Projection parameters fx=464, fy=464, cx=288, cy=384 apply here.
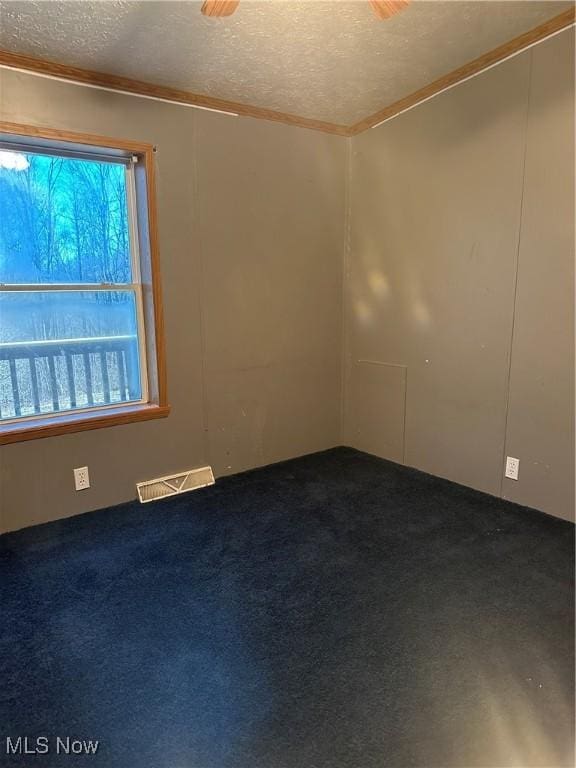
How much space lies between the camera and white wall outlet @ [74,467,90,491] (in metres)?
2.70

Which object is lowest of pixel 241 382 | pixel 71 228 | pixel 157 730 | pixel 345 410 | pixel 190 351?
pixel 157 730

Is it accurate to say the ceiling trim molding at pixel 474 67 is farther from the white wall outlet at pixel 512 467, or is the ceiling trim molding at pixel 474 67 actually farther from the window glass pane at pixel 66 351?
the white wall outlet at pixel 512 467

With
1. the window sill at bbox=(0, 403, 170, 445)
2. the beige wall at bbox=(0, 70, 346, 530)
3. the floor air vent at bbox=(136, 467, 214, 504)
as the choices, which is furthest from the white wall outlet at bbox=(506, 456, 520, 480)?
the window sill at bbox=(0, 403, 170, 445)

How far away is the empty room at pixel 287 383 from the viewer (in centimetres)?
148

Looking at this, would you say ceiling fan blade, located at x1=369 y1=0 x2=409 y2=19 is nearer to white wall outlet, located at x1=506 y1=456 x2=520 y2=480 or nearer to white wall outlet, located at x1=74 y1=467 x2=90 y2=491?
white wall outlet, located at x1=506 y1=456 x2=520 y2=480

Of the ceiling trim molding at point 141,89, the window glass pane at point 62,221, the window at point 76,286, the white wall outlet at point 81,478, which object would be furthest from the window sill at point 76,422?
the ceiling trim molding at point 141,89

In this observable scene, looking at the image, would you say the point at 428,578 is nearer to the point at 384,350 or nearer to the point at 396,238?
the point at 384,350

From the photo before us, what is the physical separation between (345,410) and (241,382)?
3.26 feet

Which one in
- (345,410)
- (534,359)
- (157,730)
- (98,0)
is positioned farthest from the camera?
(345,410)

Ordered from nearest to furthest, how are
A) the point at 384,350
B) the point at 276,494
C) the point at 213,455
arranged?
the point at 276,494 → the point at 213,455 → the point at 384,350

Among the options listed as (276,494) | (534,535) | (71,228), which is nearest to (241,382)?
(276,494)

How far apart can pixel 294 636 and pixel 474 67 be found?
299cm

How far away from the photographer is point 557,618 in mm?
1764

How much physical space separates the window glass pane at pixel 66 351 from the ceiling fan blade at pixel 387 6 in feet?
6.36
